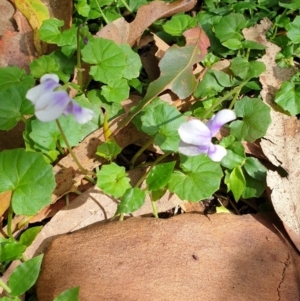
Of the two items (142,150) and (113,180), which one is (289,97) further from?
(113,180)

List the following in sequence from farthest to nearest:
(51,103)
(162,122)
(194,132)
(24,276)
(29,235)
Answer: (162,122) → (29,235) → (24,276) → (194,132) → (51,103)

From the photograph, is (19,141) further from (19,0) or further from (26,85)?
(19,0)

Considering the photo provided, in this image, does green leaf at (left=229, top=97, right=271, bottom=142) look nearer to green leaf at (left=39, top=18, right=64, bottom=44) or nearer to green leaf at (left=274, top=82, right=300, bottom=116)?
green leaf at (left=274, top=82, right=300, bottom=116)

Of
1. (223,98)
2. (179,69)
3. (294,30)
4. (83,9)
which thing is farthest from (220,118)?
(83,9)

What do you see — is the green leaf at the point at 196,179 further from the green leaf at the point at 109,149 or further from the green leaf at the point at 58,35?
the green leaf at the point at 58,35

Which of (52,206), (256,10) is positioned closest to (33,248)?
(52,206)

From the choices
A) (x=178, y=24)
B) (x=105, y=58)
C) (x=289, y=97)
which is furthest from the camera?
(x=178, y=24)
